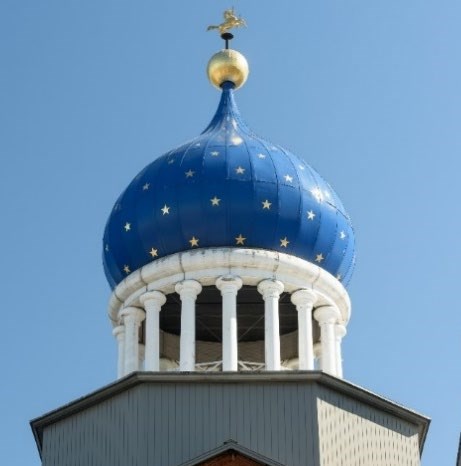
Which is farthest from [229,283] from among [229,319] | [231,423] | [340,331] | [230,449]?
[230,449]

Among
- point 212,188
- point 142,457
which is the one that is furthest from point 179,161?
point 142,457

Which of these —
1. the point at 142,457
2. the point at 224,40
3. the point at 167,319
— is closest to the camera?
the point at 142,457

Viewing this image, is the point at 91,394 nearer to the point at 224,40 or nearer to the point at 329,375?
the point at 329,375

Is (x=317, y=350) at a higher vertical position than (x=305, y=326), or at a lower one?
higher

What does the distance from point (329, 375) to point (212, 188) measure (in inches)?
192

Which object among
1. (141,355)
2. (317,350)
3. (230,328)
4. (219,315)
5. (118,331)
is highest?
(219,315)

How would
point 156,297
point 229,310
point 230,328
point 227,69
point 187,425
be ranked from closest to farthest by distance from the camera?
point 187,425, point 230,328, point 229,310, point 156,297, point 227,69

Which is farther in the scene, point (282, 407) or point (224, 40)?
point (224, 40)

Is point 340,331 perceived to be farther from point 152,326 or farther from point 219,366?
point 152,326

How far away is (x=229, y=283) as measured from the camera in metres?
36.1

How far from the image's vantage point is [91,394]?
34.2 m

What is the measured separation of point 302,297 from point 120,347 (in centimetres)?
385

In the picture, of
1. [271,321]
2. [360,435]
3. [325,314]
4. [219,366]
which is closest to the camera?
[360,435]

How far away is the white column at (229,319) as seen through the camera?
1398 inches
